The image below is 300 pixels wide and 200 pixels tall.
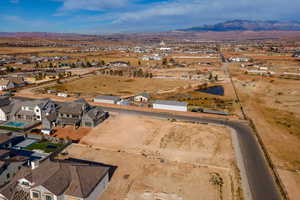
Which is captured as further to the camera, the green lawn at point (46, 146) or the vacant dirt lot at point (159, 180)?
the green lawn at point (46, 146)

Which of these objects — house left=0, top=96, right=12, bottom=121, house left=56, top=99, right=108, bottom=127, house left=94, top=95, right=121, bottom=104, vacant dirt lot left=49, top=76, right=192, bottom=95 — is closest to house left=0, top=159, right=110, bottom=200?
house left=56, top=99, right=108, bottom=127

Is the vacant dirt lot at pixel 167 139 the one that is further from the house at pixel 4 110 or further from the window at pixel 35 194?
the house at pixel 4 110

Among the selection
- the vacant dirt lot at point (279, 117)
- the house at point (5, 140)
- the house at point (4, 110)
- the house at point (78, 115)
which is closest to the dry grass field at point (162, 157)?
the house at point (78, 115)

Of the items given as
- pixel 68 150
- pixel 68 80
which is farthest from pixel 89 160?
pixel 68 80

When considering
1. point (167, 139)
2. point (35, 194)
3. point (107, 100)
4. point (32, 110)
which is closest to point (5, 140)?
point (32, 110)

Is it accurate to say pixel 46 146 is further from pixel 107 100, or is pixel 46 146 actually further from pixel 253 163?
pixel 253 163

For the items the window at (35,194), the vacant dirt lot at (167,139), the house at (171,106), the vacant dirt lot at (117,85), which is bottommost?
the vacant dirt lot at (167,139)
